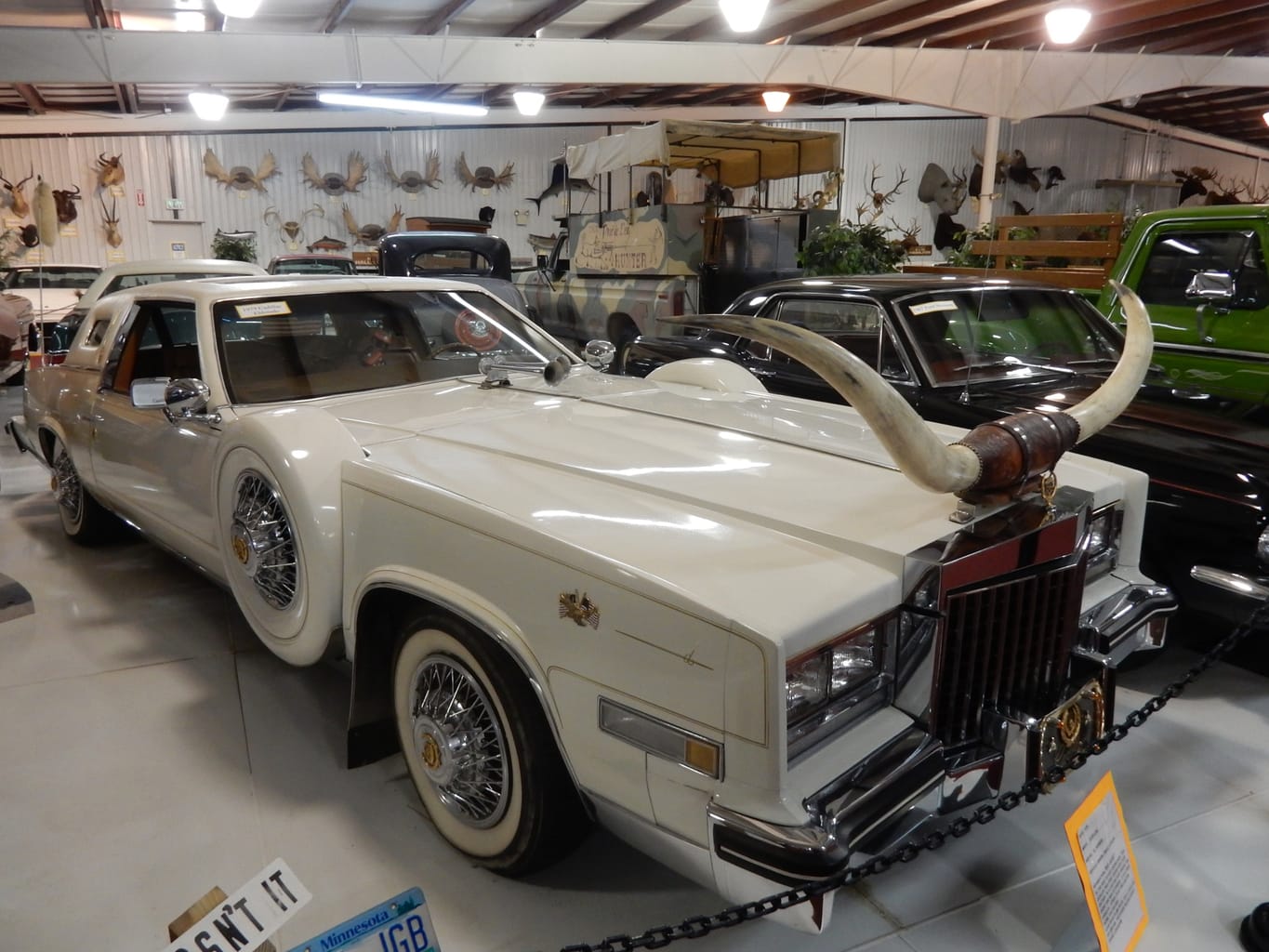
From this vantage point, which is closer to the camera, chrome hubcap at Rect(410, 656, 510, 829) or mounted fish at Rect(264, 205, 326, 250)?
chrome hubcap at Rect(410, 656, 510, 829)

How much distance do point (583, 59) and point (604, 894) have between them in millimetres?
9802

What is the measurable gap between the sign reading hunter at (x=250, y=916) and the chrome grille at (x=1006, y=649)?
128 cm

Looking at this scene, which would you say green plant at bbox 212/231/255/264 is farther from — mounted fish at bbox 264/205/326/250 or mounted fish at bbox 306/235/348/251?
mounted fish at bbox 306/235/348/251

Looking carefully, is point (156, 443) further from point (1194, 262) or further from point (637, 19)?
point (637, 19)

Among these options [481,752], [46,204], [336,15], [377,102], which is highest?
[336,15]

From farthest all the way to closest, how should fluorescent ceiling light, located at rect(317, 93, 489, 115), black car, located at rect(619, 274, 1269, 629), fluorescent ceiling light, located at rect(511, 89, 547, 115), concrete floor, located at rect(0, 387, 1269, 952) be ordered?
fluorescent ceiling light, located at rect(511, 89, 547, 115) → fluorescent ceiling light, located at rect(317, 93, 489, 115) → black car, located at rect(619, 274, 1269, 629) → concrete floor, located at rect(0, 387, 1269, 952)

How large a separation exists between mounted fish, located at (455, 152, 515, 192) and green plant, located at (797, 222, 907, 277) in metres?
7.55

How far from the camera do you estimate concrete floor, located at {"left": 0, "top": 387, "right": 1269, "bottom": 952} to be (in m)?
2.18

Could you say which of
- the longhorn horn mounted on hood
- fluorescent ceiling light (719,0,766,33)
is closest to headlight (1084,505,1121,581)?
the longhorn horn mounted on hood

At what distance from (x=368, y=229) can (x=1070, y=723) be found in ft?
47.2

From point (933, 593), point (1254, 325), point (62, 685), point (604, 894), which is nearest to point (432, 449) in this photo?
point (604, 894)

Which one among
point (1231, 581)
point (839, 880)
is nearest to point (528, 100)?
point (1231, 581)

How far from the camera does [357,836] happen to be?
2490mm

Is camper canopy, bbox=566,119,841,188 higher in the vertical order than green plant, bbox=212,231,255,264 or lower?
higher
